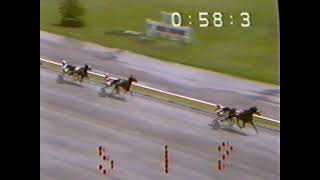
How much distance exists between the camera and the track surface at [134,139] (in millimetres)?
1198

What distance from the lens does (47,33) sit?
1.20 meters

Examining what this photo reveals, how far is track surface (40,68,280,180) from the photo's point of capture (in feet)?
3.93

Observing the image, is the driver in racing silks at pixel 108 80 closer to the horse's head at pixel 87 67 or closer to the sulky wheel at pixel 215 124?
the horse's head at pixel 87 67

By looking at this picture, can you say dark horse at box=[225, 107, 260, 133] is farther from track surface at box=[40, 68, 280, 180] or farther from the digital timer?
the digital timer

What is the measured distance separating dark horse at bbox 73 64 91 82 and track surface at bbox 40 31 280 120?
1 centimetres

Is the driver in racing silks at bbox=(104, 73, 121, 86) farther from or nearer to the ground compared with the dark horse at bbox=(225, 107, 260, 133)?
farther from the ground

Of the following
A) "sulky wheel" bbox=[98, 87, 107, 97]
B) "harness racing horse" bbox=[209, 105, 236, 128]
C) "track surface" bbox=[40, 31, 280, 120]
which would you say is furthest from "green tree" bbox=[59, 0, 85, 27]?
"harness racing horse" bbox=[209, 105, 236, 128]

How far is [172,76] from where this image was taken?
4.13 ft

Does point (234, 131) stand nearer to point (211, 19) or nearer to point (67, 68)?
point (211, 19)

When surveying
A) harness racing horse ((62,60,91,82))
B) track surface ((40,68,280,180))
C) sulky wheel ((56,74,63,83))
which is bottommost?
track surface ((40,68,280,180))

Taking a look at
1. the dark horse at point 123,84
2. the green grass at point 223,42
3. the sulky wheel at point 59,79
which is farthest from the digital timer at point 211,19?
the sulky wheel at point 59,79

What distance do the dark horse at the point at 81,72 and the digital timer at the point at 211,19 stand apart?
0.20m

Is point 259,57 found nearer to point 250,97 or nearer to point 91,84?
point 250,97

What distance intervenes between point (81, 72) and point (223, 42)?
30cm
